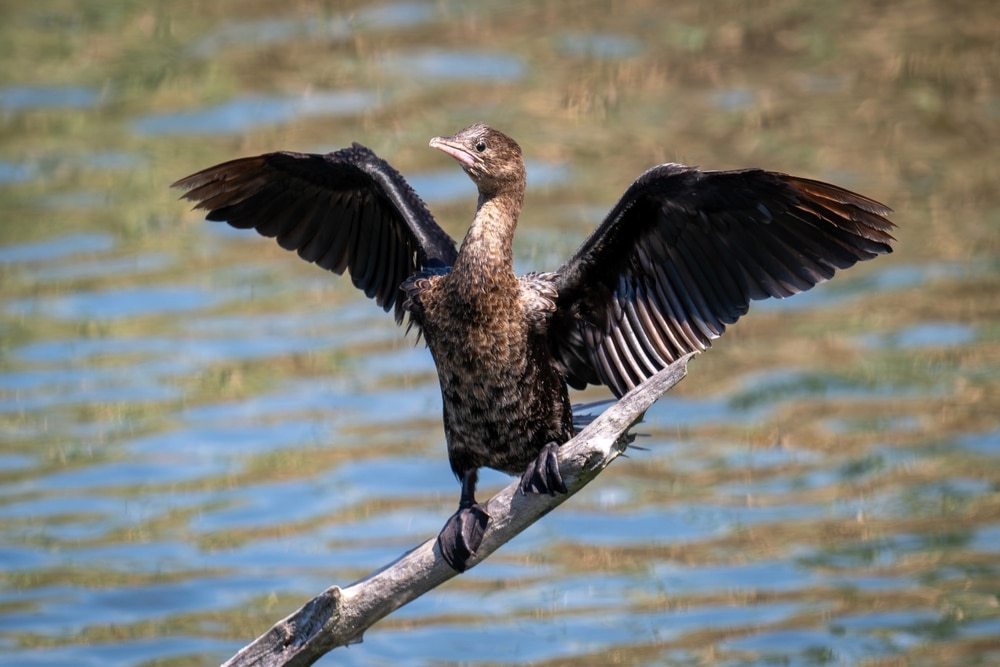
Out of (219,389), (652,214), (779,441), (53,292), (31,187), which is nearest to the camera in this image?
(652,214)

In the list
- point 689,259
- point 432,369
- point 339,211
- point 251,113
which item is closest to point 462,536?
point 689,259

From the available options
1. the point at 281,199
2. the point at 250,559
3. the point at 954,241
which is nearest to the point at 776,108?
the point at 954,241

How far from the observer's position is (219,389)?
400 inches

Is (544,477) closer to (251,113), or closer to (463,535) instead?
(463,535)

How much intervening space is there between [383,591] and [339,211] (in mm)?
1782

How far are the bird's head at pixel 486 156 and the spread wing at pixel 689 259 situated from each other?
1.17 feet

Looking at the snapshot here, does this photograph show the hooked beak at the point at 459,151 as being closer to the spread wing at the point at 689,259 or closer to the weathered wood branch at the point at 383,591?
the spread wing at the point at 689,259

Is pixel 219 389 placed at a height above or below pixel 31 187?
below

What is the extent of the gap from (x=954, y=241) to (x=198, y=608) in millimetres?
5563

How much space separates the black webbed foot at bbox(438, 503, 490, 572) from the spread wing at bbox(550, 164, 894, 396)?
696 mm

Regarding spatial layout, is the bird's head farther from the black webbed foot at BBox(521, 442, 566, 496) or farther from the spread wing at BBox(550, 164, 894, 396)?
the black webbed foot at BBox(521, 442, 566, 496)

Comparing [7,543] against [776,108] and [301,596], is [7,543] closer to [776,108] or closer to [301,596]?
[301,596]

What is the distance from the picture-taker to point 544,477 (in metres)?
5.46

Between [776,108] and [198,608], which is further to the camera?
[776,108]
